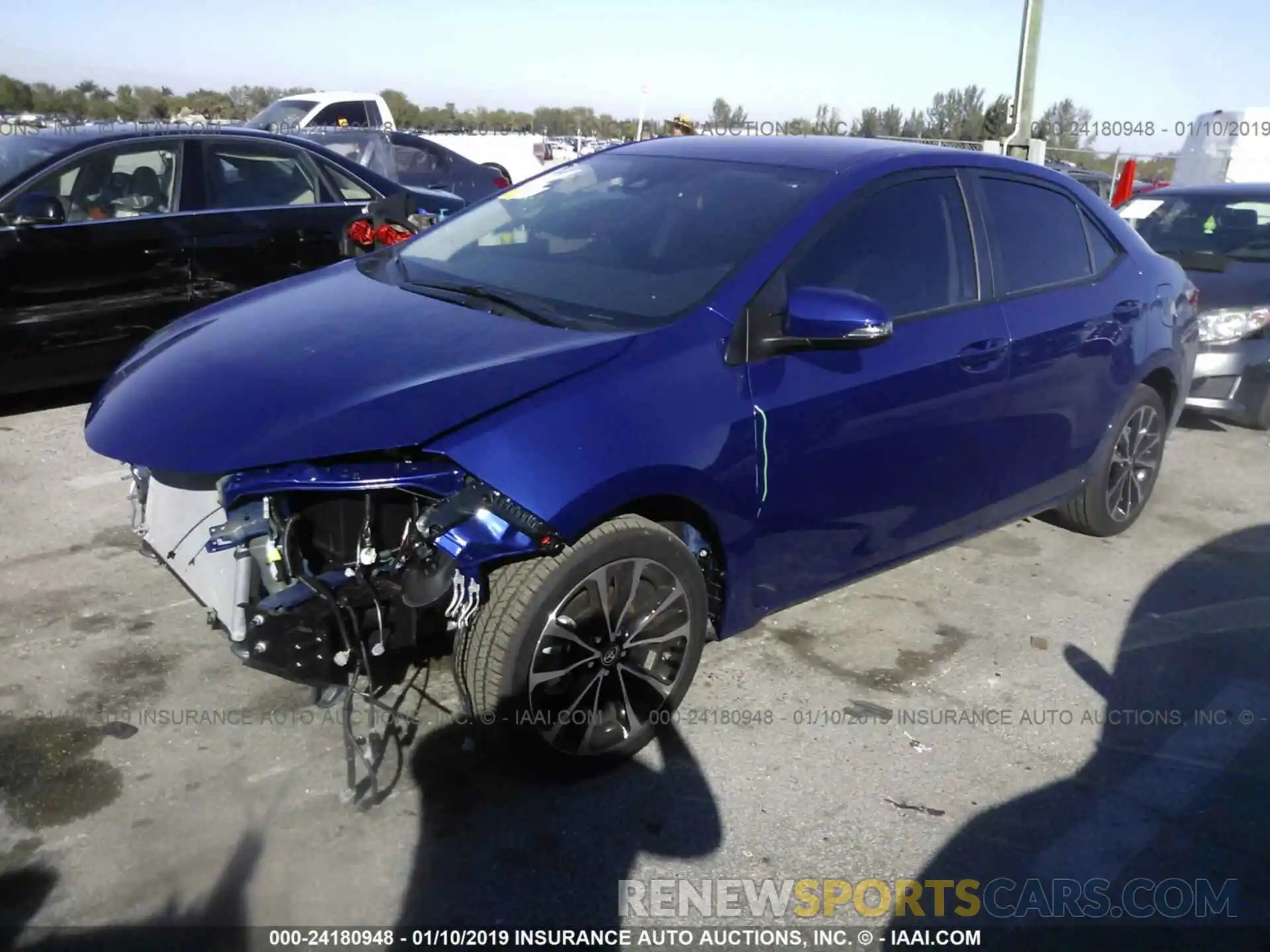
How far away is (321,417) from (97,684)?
1.46 m

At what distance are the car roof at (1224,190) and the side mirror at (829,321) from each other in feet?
20.8

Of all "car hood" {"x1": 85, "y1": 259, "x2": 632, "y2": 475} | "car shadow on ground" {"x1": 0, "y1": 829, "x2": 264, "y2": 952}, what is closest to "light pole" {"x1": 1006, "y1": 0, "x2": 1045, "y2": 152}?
"car hood" {"x1": 85, "y1": 259, "x2": 632, "y2": 475}

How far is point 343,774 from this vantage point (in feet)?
10.1

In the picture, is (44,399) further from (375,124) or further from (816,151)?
(375,124)

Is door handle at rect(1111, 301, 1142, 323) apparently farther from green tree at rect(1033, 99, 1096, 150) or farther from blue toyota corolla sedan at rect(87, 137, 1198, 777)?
green tree at rect(1033, 99, 1096, 150)

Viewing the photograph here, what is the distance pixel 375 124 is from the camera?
17.4 m

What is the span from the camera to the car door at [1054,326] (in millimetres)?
4086

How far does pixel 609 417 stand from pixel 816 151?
5.31ft

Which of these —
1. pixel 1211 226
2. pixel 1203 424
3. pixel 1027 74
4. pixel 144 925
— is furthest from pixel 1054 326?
pixel 1027 74

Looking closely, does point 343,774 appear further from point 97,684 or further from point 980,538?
point 980,538

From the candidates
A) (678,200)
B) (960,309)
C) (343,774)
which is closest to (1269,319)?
(960,309)

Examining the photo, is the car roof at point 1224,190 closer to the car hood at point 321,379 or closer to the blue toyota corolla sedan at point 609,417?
the blue toyota corolla sedan at point 609,417

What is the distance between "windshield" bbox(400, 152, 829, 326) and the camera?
3328 millimetres

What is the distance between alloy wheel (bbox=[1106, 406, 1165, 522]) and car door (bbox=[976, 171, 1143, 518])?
1.09 feet
